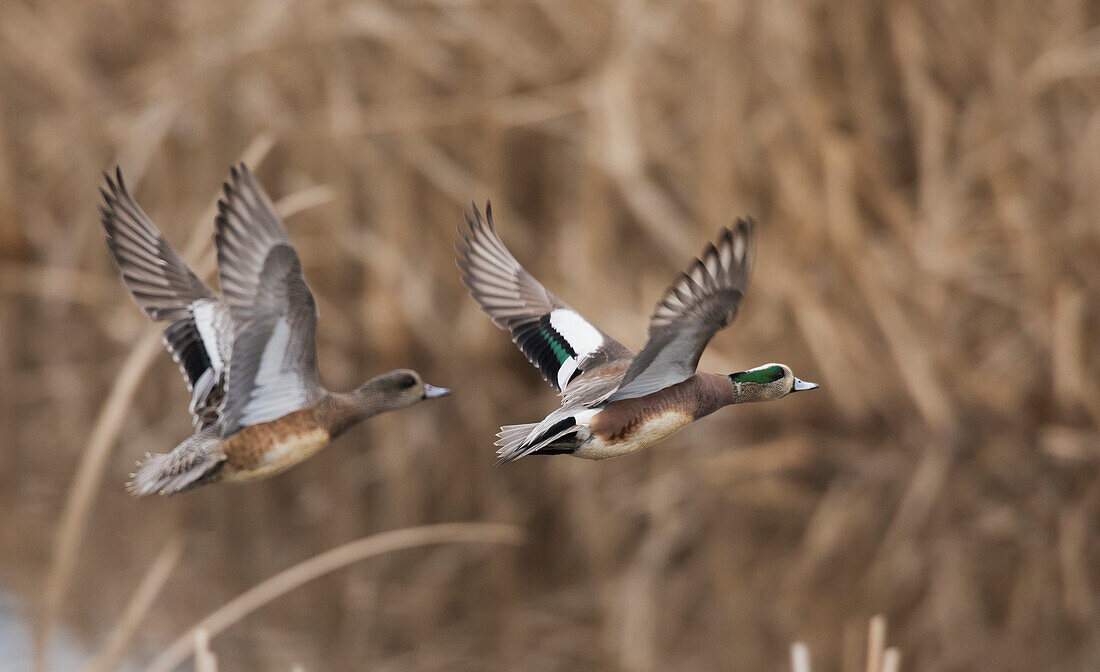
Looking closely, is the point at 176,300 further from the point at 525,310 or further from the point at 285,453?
the point at 525,310

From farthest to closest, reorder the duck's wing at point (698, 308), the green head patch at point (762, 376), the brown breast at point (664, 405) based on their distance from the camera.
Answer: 1. the green head patch at point (762, 376)
2. the brown breast at point (664, 405)
3. the duck's wing at point (698, 308)

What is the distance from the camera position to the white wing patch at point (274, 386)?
7.87 feet

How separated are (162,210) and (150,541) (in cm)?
203

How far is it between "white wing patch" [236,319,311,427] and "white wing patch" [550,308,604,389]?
2.36 feet

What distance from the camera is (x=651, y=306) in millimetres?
7371

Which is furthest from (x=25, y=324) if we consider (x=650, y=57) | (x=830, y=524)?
(x=830, y=524)

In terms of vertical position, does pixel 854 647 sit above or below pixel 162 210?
below

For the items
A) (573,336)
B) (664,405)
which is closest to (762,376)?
(664,405)

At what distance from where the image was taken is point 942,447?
816 cm

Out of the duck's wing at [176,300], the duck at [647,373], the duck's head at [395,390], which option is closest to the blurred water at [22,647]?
the duck's wing at [176,300]

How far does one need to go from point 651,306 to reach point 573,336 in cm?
421

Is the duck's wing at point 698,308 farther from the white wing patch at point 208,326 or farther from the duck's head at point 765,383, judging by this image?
the white wing patch at point 208,326

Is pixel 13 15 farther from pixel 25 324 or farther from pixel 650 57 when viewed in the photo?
pixel 650 57

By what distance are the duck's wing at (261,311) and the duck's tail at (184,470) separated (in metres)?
0.12
